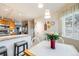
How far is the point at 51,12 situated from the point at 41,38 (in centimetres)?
35

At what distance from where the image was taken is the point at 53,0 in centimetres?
109

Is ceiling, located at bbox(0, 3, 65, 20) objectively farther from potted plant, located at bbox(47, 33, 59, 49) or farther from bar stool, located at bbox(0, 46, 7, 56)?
bar stool, located at bbox(0, 46, 7, 56)

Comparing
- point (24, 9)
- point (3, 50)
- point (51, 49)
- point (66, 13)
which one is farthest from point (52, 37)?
point (3, 50)

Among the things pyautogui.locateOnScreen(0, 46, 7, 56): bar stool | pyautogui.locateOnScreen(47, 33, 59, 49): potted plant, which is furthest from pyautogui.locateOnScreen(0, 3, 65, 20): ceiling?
pyautogui.locateOnScreen(0, 46, 7, 56): bar stool

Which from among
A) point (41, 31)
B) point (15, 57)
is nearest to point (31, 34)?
point (41, 31)

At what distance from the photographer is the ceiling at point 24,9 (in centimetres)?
109

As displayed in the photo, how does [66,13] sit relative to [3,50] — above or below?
above

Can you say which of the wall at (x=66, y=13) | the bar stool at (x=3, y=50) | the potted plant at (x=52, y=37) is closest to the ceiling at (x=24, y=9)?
the wall at (x=66, y=13)

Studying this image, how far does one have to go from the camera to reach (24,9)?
45.1 inches

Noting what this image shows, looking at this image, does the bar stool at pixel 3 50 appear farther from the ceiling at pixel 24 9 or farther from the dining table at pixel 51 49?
the ceiling at pixel 24 9

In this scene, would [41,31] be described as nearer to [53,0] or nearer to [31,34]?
[31,34]

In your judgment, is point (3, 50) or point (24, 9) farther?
point (3, 50)

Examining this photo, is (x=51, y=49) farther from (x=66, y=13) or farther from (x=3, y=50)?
(x=3, y=50)

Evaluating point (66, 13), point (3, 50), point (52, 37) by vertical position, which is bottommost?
point (3, 50)
